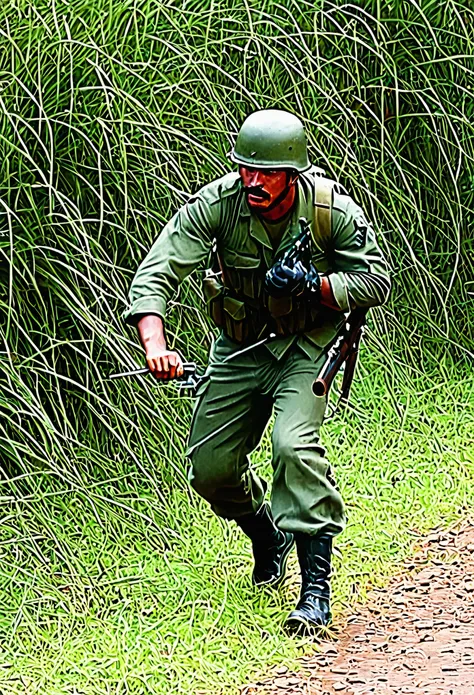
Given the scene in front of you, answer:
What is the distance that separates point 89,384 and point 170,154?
3.05 feet

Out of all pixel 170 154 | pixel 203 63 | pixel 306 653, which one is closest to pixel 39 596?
pixel 306 653

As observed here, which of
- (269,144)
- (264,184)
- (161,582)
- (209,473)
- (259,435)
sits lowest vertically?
(161,582)

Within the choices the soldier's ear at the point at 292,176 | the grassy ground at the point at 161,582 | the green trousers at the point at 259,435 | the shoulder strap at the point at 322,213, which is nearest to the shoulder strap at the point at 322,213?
the shoulder strap at the point at 322,213

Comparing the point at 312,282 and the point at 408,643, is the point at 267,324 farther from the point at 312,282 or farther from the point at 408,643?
the point at 408,643

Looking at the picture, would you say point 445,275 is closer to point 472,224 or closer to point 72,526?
point 472,224

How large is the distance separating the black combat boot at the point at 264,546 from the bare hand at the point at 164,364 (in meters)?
0.95

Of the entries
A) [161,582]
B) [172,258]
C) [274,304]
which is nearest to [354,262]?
[274,304]

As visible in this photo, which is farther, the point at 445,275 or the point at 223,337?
the point at 445,275

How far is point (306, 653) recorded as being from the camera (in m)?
4.44

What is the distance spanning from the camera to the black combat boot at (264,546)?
489 cm

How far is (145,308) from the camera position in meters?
4.21

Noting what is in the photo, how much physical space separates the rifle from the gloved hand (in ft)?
0.94

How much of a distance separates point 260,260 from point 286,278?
0.21 m

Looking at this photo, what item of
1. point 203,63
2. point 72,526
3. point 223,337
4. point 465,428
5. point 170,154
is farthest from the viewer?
point 465,428
